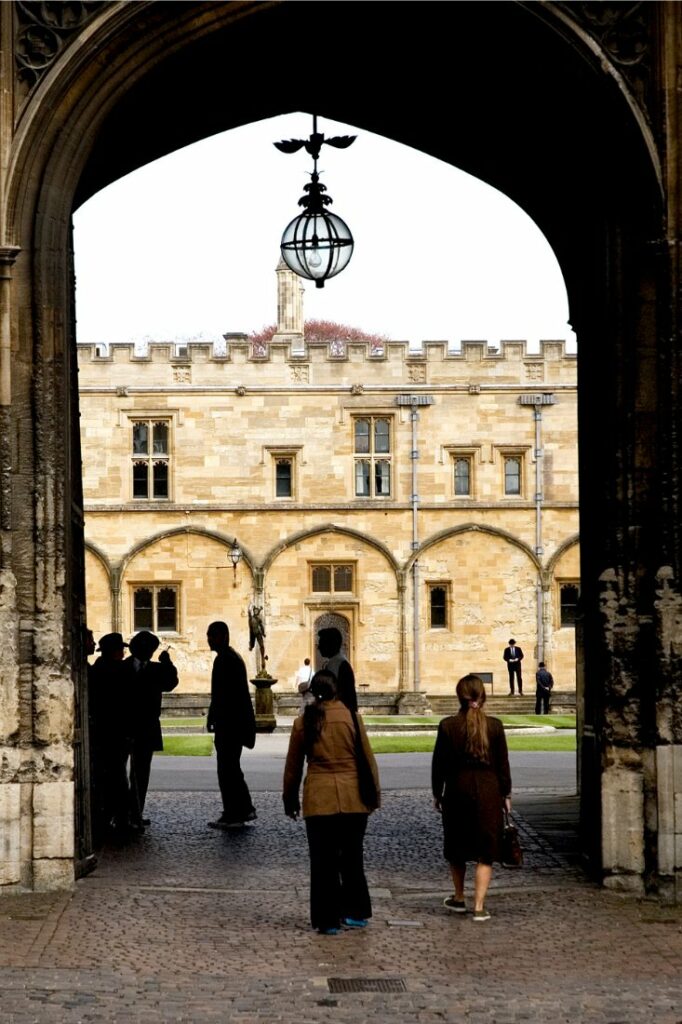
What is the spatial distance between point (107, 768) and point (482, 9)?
634 cm

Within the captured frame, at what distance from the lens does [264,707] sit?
32969 millimetres

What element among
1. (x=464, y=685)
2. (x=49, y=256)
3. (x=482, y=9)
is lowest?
(x=464, y=685)

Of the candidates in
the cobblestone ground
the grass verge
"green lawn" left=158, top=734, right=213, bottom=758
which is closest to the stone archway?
the cobblestone ground

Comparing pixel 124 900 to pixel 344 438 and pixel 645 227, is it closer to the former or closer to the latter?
pixel 645 227

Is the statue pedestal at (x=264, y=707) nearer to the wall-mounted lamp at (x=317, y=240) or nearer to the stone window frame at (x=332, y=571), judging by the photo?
the stone window frame at (x=332, y=571)

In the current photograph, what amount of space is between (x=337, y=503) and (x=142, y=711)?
105ft

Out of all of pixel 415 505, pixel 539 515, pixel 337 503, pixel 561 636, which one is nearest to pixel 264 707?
pixel 337 503

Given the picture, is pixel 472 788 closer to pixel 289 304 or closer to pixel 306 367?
pixel 306 367

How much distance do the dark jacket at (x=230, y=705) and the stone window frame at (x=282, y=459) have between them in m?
31.7

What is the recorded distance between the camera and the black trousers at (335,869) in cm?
920

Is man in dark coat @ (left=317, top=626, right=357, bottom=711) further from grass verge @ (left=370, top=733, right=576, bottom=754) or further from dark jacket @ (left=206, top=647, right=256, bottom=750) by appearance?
grass verge @ (left=370, top=733, right=576, bottom=754)

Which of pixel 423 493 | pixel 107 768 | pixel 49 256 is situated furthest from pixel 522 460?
pixel 49 256

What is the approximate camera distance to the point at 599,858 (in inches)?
426

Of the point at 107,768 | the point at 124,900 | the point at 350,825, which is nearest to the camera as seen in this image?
the point at 350,825
